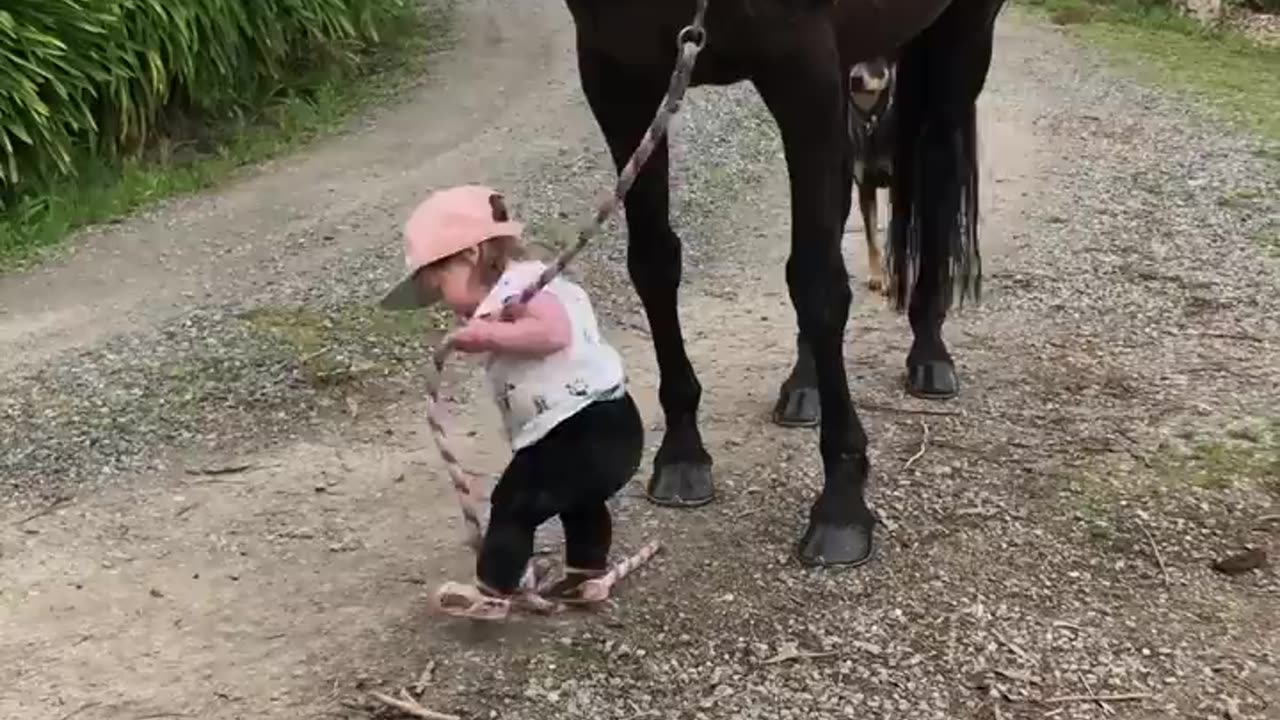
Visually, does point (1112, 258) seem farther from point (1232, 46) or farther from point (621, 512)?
point (1232, 46)

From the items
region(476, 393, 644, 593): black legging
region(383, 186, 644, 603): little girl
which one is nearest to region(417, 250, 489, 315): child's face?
region(383, 186, 644, 603): little girl

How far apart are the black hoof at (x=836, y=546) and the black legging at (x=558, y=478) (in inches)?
22.9

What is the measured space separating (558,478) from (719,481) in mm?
990

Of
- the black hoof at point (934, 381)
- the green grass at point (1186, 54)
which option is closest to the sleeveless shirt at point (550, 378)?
the black hoof at point (934, 381)

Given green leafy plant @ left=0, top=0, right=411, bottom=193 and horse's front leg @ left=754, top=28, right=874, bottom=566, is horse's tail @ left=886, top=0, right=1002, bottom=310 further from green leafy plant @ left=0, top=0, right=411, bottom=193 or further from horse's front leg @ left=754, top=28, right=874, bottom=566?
green leafy plant @ left=0, top=0, right=411, bottom=193

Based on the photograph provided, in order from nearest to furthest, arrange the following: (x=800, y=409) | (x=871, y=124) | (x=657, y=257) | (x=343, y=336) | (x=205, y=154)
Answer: (x=657, y=257) → (x=800, y=409) → (x=871, y=124) → (x=343, y=336) → (x=205, y=154)

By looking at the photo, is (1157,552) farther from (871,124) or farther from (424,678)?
(871,124)

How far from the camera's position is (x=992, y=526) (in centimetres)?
346

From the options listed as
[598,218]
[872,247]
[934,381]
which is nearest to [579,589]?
[598,218]

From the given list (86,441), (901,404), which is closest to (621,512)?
(901,404)

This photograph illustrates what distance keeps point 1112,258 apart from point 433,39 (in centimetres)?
593

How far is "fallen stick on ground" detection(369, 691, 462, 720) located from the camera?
8.73 feet

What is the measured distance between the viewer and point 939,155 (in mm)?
4172

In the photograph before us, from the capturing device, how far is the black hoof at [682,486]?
11.8ft
